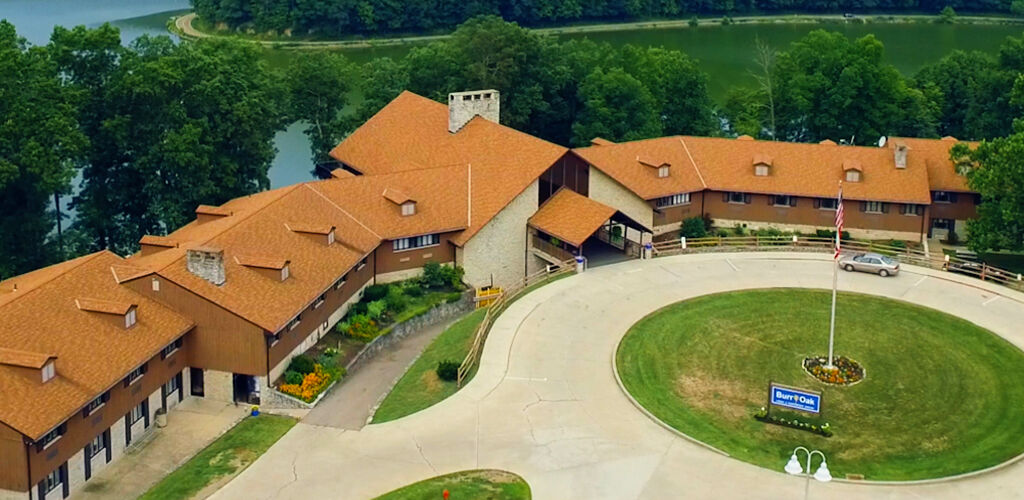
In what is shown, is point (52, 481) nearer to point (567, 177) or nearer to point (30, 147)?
point (30, 147)

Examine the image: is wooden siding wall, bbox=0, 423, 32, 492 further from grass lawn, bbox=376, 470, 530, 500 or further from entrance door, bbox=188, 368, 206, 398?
grass lawn, bbox=376, 470, 530, 500

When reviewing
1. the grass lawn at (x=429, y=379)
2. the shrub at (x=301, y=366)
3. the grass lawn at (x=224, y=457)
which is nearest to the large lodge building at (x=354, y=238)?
the shrub at (x=301, y=366)

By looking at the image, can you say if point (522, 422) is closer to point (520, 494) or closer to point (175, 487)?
point (520, 494)

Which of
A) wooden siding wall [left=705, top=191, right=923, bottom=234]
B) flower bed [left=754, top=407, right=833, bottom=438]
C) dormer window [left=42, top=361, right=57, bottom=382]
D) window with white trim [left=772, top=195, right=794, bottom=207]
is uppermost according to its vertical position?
window with white trim [left=772, top=195, right=794, bottom=207]

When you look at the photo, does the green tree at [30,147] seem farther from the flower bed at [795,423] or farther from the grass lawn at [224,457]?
the flower bed at [795,423]

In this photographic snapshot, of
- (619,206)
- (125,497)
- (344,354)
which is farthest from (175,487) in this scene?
(619,206)

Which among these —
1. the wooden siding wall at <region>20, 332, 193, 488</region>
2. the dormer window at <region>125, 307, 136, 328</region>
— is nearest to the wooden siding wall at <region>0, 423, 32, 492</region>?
the wooden siding wall at <region>20, 332, 193, 488</region>

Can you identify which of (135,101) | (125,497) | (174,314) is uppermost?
(135,101)
